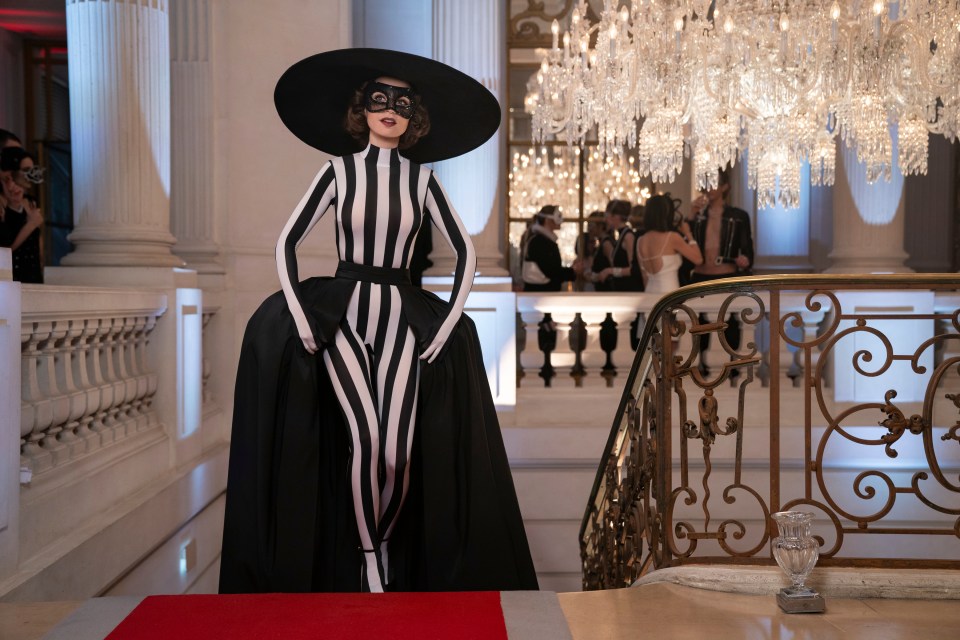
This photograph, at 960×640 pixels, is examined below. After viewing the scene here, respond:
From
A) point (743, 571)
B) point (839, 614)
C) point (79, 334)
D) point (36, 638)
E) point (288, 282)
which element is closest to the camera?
point (36, 638)

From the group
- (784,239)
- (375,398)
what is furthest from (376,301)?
(784,239)

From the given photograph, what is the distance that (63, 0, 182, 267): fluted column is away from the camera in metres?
4.82

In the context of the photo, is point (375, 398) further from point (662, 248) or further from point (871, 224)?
point (871, 224)

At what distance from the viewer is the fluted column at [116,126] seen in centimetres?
482

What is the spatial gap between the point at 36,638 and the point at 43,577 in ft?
1.99

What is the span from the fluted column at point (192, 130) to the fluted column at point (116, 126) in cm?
104

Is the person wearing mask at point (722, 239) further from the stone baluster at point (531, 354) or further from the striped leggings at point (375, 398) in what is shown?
the striped leggings at point (375, 398)

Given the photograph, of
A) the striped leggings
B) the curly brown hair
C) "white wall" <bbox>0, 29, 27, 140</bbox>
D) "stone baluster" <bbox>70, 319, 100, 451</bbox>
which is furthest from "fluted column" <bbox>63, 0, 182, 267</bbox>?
"white wall" <bbox>0, 29, 27, 140</bbox>

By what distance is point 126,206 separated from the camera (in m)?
4.93

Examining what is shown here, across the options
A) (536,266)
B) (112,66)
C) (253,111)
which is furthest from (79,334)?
(536,266)

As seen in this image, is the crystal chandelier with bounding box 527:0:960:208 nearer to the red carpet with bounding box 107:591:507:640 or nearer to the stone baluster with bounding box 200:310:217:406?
the stone baluster with bounding box 200:310:217:406

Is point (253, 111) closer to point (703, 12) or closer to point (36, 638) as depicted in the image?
point (703, 12)

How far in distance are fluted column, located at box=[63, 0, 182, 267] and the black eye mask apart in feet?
6.18

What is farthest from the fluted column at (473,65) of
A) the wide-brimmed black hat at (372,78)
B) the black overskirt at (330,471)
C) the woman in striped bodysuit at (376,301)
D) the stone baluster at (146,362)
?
the black overskirt at (330,471)
